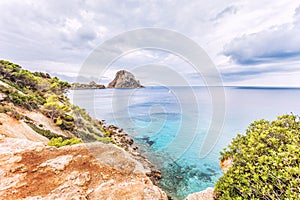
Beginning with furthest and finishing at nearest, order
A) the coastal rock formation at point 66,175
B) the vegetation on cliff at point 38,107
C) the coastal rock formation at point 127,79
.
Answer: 1. the coastal rock formation at point 127,79
2. the vegetation on cliff at point 38,107
3. the coastal rock formation at point 66,175

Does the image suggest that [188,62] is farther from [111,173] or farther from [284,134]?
[111,173]

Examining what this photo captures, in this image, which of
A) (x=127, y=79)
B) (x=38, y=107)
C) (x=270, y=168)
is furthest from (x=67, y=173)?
(x=127, y=79)

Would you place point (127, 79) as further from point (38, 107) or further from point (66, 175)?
point (66, 175)

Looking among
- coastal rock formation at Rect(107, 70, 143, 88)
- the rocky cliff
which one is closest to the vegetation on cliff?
the rocky cliff

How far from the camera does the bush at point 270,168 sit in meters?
2.98

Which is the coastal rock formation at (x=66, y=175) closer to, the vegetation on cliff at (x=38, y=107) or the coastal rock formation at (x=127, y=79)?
the vegetation on cliff at (x=38, y=107)

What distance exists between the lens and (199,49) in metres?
7.34

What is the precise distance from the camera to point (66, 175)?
529 cm

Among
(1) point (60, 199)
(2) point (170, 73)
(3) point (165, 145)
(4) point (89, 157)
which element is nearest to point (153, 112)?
(3) point (165, 145)

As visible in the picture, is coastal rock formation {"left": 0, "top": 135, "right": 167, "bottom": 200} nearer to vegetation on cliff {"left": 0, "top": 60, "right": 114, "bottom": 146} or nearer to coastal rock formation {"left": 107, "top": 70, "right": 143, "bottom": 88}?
vegetation on cliff {"left": 0, "top": 60, "right": 114, "bottom": 146}

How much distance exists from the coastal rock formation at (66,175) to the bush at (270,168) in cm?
266

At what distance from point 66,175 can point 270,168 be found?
6.83 metres

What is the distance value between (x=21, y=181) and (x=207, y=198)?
705cm

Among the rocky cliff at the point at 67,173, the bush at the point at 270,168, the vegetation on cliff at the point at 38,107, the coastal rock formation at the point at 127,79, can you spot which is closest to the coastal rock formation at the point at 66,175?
the rocky cliff at the point at 67,173
